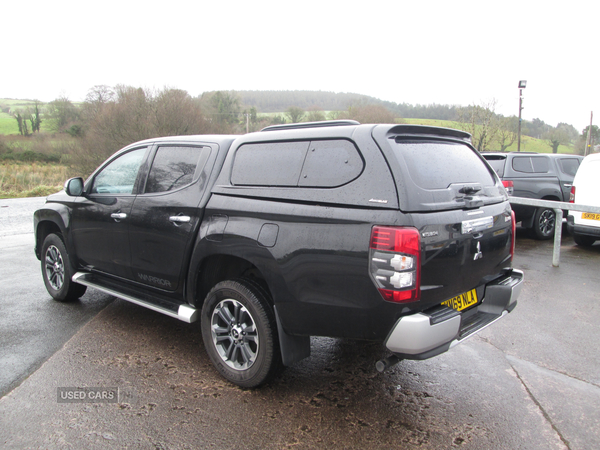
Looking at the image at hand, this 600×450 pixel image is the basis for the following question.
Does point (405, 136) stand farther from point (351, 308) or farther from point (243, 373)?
point (243, 373)

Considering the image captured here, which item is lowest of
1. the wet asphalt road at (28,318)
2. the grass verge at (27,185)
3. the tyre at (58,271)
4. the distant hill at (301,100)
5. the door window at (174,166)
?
the grass verge at (27,185)

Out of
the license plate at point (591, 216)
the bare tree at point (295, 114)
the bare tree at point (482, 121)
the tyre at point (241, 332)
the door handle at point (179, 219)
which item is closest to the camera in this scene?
the tyre at point (241, 332)

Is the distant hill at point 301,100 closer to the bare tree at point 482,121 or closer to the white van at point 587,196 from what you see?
the bare tree at point 482,121

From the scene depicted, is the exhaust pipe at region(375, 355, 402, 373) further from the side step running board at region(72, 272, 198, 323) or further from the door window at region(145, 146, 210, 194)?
the door window at region(145, 146, 210, 194)

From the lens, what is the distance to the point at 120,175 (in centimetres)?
441

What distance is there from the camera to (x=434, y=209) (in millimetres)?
2604

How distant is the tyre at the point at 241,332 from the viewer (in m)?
3.01

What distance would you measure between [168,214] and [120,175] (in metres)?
1.13

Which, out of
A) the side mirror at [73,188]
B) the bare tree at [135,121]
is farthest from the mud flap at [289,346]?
the bare tree at [135,121]

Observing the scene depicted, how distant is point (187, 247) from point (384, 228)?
68.1 inches

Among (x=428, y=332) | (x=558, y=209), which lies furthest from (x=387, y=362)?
(x=558, y=209)

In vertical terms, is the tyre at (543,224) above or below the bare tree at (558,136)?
below

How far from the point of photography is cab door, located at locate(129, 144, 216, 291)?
11.6ft

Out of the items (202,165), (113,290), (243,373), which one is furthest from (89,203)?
(243,373)
